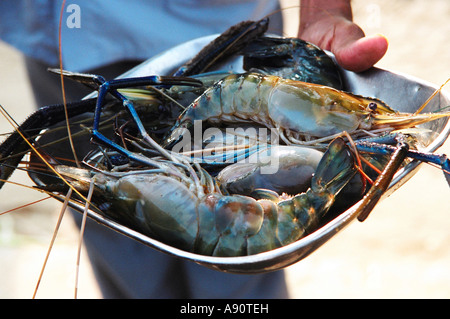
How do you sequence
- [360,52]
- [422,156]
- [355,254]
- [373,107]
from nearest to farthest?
[422,156], [373,107], [360,52], [355,254]

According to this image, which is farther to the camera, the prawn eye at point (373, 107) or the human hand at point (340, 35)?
the human hand at point (340, 35)

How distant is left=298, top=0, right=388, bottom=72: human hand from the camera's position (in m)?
0.79

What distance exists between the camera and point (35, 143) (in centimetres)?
68

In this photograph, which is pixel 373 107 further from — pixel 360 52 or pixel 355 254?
pixel 355 254

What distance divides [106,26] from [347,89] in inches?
22.3

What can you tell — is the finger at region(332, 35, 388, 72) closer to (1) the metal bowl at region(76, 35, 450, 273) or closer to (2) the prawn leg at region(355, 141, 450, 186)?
(1) the metal bowl at region(76, 35, 450, 273)

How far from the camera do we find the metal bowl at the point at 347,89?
50cm

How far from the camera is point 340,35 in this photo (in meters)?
0.93

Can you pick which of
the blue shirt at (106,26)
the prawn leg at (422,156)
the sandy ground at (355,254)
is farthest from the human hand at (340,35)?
the sandy ground at (355,254)

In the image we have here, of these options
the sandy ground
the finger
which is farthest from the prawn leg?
the sandy ground

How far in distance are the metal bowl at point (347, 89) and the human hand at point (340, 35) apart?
1.0 inches

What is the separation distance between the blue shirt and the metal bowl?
0.53ft

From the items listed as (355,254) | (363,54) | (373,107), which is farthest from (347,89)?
(355,254)

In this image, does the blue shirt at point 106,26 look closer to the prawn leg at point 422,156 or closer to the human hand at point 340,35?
the human hand at point 340,35
